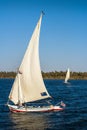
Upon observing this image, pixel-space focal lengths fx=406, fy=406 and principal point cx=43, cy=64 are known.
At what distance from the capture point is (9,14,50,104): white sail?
223 feet

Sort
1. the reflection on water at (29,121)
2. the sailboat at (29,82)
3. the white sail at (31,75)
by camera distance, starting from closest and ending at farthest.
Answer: the reflection on water at (29,121), the white sail at (31,75), the sailboat at (29,82)

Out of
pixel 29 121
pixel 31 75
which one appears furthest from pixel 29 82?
pixel 29 121

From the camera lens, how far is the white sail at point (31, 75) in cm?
6806

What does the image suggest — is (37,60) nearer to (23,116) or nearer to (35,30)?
(35,30)

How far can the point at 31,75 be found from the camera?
69688 mm

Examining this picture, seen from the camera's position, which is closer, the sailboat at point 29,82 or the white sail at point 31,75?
the white sail at point 31,75

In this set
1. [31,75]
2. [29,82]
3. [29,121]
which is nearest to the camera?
[29,121]

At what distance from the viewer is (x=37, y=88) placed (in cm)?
7044

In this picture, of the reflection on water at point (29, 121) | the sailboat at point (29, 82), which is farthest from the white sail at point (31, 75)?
the reflection on water at point (29, 121)

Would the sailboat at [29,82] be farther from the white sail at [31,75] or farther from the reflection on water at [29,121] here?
the reflection on water at [29,121]

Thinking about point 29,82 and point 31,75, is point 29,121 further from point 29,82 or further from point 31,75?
point 31,75

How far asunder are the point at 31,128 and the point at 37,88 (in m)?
13.6

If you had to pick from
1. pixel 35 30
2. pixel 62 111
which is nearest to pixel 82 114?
pixel 62 111

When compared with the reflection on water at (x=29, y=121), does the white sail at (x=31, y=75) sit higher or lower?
higher
